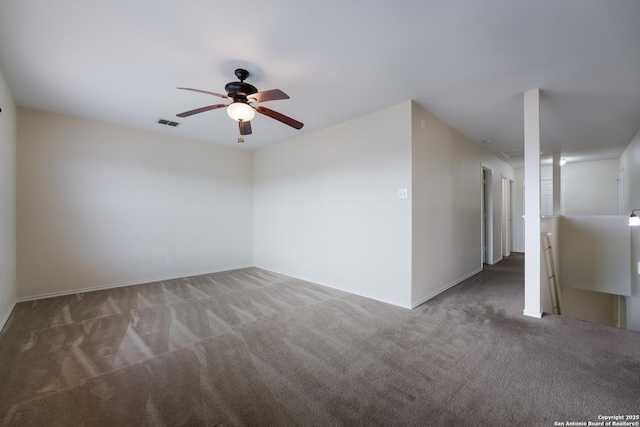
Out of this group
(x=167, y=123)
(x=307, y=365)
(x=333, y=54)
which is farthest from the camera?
(x=167, y=123)

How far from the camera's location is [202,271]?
5.05 meters

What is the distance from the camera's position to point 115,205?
4.13 metres

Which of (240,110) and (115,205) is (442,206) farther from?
(115,205)

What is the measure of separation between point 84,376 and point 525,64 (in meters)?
4.40

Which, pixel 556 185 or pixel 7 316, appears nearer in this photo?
pixel 7 316

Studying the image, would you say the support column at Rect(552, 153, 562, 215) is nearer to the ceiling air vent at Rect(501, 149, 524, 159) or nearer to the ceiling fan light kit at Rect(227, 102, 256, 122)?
the ceiling air vent at Rect(501, 149, 524, 159)

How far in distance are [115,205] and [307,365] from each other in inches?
156

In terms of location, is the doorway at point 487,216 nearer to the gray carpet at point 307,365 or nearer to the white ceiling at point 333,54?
the white ceiling at point 333,54

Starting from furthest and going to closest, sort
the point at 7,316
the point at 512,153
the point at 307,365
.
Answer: the point at 512,153, the point at 7,316, the point at 307,365

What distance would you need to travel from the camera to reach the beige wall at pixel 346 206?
3332 mm

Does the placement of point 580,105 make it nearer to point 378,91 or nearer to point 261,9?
point 378,91

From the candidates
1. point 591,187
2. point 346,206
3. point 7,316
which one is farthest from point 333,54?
point 591,187

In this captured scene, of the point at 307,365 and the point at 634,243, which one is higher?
the point at 634,243

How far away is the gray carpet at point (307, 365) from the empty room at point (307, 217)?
19mm
